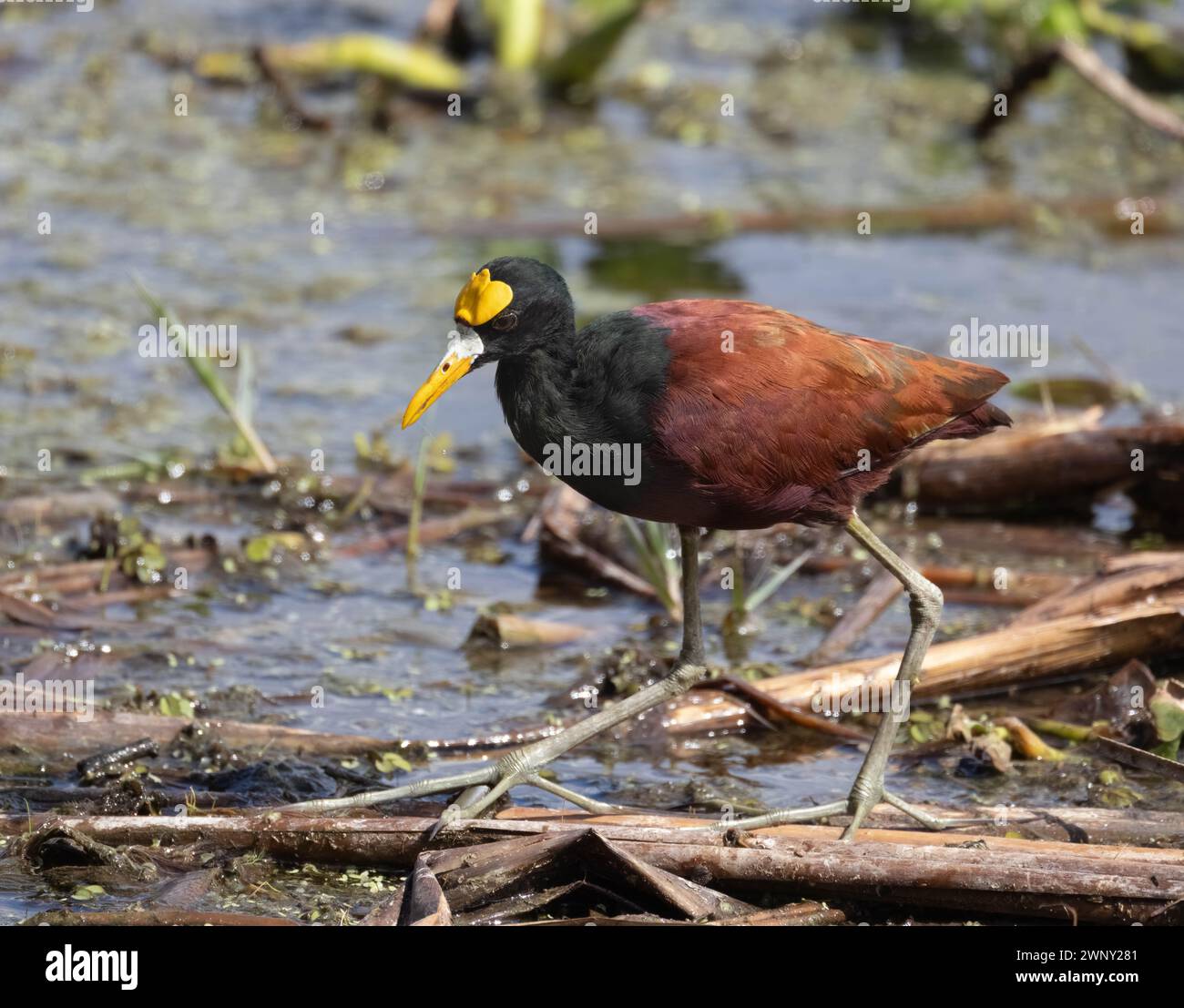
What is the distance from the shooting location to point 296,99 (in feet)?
41.8

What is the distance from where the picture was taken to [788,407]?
490cm

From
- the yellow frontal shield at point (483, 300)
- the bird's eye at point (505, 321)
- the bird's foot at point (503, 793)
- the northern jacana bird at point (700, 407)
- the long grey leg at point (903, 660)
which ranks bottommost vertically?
the bird's foot at point (503, 793)

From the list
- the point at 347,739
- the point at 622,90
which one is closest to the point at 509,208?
the point at 622,90

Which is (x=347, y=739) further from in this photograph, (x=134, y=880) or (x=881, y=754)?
(x=881, y=754)

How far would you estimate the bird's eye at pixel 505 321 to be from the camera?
470cm

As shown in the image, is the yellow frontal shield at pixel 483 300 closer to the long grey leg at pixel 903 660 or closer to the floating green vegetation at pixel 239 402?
the long grey leg at pixel 903 660

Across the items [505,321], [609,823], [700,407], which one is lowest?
[609,823]

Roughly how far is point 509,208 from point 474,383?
2679 mm

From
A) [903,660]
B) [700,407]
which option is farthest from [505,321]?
[903,660]

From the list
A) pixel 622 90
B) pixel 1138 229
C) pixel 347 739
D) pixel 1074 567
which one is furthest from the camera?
pixel 622 90

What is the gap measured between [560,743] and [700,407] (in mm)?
1112

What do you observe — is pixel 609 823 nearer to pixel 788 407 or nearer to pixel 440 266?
Result: pixel 788 407

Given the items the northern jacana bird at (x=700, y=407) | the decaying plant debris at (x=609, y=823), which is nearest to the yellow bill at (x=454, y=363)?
the northern jacana bird at (x=700, y=407)

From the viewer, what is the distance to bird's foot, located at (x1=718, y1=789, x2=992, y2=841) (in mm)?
4973
